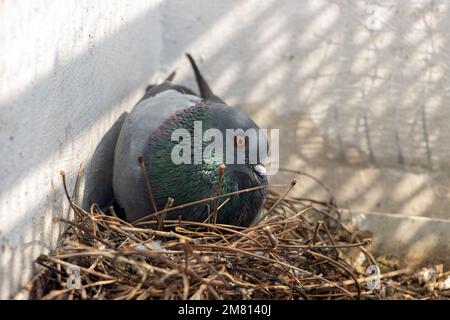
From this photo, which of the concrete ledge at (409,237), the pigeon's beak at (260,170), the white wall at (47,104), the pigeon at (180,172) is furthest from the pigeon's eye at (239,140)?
the concrete ledge at (409,237)

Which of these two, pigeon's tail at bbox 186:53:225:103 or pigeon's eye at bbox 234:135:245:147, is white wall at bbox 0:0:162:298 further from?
pigeon's eye at bbox 234:135:245:147

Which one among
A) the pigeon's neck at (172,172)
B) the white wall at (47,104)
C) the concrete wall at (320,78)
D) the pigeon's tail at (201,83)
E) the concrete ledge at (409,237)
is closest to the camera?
the white wall at (47,104)

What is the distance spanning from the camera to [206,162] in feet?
8.34

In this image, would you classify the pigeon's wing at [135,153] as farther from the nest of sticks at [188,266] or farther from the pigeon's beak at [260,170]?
the pigeon's beak at [260,170]

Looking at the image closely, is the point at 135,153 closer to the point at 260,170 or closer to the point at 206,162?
the point at 206,162

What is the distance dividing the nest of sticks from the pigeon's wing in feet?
0.38

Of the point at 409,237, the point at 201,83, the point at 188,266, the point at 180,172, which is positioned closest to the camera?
the point at 188,266

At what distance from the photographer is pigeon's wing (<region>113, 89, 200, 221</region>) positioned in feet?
8.31

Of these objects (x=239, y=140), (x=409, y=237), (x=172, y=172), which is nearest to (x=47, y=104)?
(x=172, y=172)

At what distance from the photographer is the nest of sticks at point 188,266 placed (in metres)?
1.92

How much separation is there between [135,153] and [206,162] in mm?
302

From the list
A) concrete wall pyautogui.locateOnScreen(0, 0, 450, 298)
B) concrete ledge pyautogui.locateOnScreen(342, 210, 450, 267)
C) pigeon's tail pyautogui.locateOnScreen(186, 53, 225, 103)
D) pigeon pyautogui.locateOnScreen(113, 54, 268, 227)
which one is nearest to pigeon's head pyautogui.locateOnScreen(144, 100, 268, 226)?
pigeon pyautogui.locateOnScreen(113, 54, 268, 227)

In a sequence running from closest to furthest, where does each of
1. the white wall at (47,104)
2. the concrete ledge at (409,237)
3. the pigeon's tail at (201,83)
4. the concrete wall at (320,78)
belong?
1. the white wall at (47,104)
2. the concrete wall at (320,78)
3. the concrete ledge at (409,237)
4. the pigeon's tail at (201,83)
